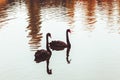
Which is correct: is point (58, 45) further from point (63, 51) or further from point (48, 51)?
point (48, 51)

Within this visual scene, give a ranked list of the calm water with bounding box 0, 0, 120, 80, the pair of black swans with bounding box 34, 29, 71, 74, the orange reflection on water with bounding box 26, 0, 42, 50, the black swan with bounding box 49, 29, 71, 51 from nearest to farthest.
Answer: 1. the calm water with bounding box 0, 0, 120, 80
2. the pair of black swans with bounding box 34, 29, 71, 74
3. the black swan with bounding box 49, 29, 71, 51
4. the orange reflection on water with bounding box 26, 0, 42, 50

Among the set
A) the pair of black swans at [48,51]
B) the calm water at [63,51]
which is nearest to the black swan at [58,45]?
the pair of black swans at [48,51]

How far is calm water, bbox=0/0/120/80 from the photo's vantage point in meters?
23.8

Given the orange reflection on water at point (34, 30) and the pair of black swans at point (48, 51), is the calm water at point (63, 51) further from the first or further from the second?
the pair of black swans at point (48, 51)

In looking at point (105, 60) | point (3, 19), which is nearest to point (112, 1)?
point (3, 19)

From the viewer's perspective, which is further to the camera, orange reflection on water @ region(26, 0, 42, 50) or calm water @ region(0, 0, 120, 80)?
orange reflection on water @ region(26, 0, 42, 50)

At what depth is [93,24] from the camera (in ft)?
141

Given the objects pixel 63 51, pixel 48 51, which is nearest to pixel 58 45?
pixel 63 51

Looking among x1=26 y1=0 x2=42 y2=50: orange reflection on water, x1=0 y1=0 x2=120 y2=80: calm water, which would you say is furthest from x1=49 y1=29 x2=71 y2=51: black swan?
x1=26 y1=0 x2=42 y2=50: orange reflection on water

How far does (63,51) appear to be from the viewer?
31234mm

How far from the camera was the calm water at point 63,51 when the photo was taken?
2378 cm

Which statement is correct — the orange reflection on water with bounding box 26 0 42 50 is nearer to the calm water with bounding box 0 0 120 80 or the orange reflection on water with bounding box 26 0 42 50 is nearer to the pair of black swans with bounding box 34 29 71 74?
the calm water with bounding box 0 0 120 80

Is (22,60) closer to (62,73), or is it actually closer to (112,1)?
(62,73)

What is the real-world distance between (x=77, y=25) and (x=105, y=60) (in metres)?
16.5
